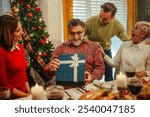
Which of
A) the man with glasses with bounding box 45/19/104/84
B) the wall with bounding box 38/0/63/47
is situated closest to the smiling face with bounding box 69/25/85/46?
the man with glasses with bounding box 45/19/104/84

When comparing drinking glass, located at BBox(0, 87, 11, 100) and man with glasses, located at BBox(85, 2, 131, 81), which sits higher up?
man with glasses, located at BBox(85, 2, 131, 81)

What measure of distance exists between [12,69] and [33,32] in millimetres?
1365

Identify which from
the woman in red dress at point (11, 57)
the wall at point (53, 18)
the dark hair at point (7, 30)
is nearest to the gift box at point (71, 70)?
the woman in red dress at point (11, 57)

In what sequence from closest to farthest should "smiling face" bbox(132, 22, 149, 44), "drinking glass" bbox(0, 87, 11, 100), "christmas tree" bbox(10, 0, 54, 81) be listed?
"drinking glass" bbox(0, 87, 11, 100), "smiling face" bbox(132, 22, 149, 44), "christmas tree" bbox(10, 0, 54, 81)

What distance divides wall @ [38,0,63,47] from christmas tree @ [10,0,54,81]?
0.45 meters

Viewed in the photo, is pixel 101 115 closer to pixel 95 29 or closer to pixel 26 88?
pixel 26 88

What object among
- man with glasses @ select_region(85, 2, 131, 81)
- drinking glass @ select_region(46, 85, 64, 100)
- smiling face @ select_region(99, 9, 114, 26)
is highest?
smiling face @ select_region(99, 9, 114, 26)

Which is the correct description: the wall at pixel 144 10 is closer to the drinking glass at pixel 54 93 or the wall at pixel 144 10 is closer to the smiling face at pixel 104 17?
the smiling face at pixel 104 17

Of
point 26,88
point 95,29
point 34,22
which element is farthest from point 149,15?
point 26,88

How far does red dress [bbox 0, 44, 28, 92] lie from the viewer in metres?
1.97

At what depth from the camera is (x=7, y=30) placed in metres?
2.05

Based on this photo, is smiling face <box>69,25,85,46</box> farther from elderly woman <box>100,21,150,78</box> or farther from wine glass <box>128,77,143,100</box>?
wine glass <box>128,77,143,100</box>

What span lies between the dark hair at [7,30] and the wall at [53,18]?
5.89 feet

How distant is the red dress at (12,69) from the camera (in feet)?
6.45
